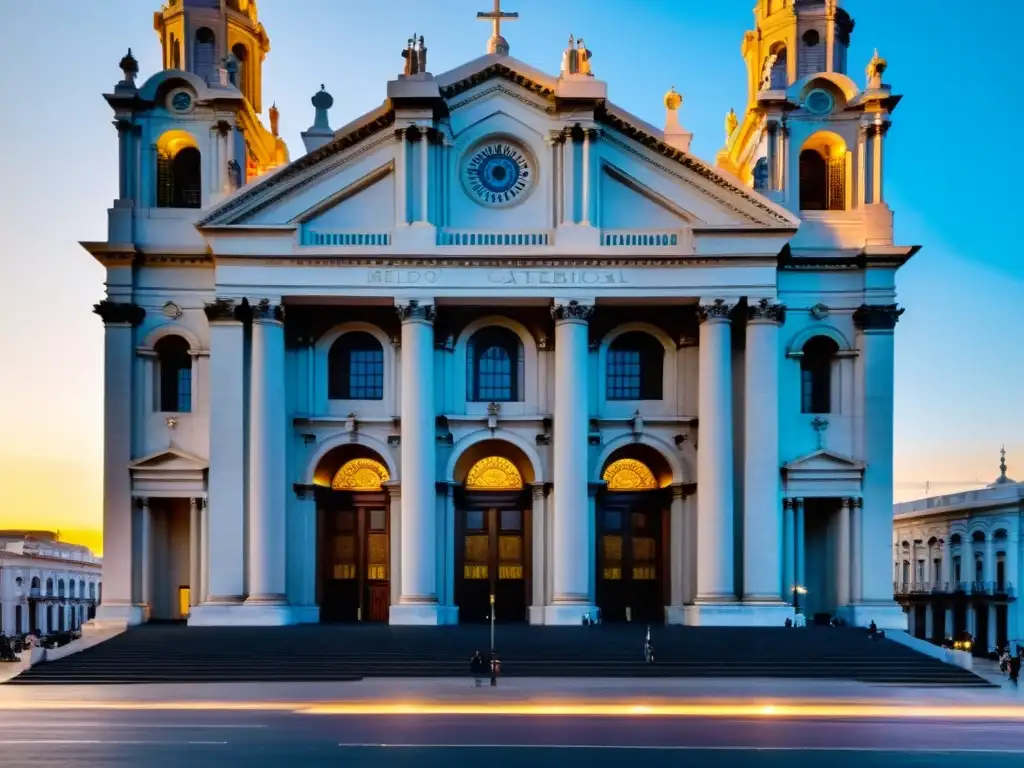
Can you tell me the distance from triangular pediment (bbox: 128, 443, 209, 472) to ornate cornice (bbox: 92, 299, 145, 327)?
5.22m

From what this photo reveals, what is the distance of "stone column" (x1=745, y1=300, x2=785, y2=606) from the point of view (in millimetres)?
46281

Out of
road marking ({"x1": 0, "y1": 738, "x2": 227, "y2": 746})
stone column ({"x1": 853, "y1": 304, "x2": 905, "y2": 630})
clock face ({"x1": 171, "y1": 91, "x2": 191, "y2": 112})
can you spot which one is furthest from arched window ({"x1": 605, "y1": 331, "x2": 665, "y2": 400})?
road marking ({"x1": 0, "y1": 738, "x2": 227, "y2": 746})

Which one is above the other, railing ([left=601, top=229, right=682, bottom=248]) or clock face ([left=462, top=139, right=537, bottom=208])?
clock face ([left=462, top=139, right=537, bottom=208])

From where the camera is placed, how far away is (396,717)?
91.8 ft

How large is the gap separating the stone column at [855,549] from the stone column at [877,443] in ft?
0.51

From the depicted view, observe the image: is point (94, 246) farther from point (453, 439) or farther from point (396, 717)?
point (396, 717)

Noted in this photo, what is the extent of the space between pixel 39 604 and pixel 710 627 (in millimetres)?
100418

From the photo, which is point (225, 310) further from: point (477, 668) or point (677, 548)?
point (677, 548)

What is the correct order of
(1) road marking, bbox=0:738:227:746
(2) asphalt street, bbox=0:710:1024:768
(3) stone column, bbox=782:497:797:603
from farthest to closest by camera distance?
(3) stone column, bbox=782:497:797:603, (1) road marking, bbox=0:738:227:746, (2) asphalt street, bbox=0:710:1024:768

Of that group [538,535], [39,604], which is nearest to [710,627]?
[538,535]

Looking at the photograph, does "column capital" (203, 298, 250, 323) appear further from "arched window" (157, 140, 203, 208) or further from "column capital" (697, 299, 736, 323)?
"column capital" (697, 299, 736, 323)

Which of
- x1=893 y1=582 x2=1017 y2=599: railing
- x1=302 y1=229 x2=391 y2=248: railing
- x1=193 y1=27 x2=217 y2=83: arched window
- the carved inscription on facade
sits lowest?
A: x1=893 y1=582 x2=1017 y2=599: railing

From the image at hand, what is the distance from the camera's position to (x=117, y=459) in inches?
1912

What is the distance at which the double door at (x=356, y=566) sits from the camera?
50.8 m
